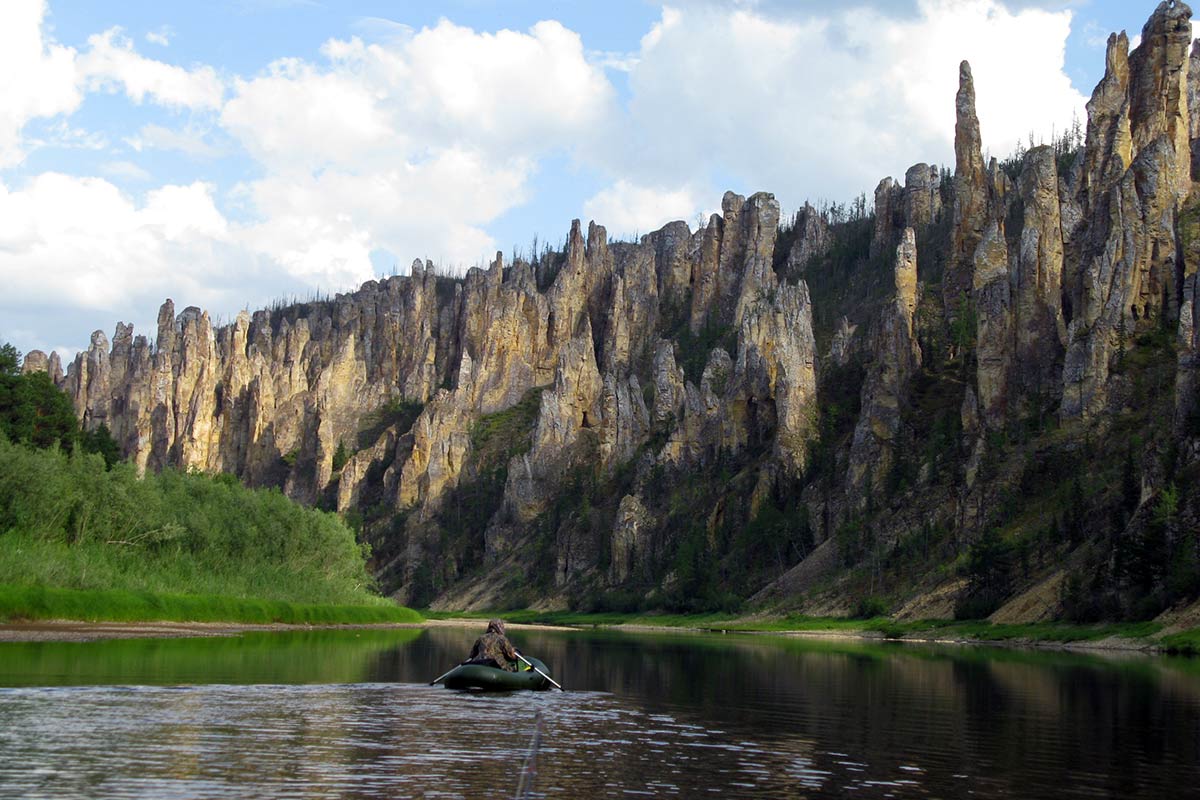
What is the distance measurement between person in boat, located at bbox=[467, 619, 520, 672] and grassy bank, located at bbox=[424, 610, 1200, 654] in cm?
4847

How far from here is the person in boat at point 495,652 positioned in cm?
4628

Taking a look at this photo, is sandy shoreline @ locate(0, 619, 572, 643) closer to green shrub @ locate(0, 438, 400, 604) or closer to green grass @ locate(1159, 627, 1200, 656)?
green shrub @ locate(0, 438, 400, 604)

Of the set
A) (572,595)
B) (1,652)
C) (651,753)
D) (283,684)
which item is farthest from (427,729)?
(572,595)

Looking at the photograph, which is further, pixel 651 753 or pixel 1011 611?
pixel 1011 611

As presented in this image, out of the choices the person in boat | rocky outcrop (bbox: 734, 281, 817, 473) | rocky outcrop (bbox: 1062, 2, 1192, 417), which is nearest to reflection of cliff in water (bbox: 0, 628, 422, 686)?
the person in boat

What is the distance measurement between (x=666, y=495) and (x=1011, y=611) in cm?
9095

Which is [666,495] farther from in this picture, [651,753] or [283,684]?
[651,753]

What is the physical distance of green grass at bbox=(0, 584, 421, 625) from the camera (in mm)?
65062

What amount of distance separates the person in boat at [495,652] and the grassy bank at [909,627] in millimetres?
48475

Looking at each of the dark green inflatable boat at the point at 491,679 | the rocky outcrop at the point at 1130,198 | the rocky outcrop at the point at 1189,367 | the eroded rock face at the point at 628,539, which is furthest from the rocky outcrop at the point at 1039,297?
the dark green inflatable boat at the point at 491,679

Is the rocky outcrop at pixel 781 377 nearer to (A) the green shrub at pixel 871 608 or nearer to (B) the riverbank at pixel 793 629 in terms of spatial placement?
(B) the riverbank at pixel 793 629

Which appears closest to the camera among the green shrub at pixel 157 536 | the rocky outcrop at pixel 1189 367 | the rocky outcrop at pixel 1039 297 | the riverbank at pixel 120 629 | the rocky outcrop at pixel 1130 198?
the riverbank at pixel 120 629

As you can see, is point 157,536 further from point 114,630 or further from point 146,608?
point 114,630

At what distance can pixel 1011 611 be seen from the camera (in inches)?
4168
